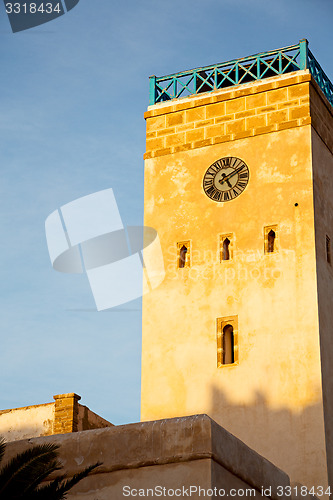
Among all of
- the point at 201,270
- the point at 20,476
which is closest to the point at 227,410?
the point at 201,270

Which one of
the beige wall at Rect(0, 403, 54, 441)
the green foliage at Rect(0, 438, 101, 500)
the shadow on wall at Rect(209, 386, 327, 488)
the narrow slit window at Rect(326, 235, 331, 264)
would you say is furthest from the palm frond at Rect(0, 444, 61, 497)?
the narrow slit window at Rect(326, 235, 331, 264)

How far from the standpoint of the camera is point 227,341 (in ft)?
68.1

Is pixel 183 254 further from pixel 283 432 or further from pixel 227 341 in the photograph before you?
pixel 283 432

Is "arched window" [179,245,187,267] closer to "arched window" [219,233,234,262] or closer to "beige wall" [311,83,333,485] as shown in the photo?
"arched window" [219,233,234,262]

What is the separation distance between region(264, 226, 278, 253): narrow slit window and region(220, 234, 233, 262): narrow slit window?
0.76 meters

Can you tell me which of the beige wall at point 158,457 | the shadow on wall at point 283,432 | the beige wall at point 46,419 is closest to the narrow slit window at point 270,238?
the shadow on wall at point 283,432

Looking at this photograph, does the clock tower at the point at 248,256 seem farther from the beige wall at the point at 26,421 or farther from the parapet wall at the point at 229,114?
the beige wall at the point at 26,421

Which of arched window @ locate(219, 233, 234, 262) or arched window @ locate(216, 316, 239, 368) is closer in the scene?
arched window @ locate(216, 316, 239, 368)

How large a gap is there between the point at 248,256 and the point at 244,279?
492 millimetres

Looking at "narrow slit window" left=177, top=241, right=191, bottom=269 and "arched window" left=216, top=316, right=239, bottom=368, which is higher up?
"narrow slit window" left=177, top=241, right=191, bottom=269

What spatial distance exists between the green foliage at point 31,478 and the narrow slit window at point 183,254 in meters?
9.87

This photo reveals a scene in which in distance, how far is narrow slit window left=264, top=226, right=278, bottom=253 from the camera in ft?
68.9

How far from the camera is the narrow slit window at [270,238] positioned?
827 inches

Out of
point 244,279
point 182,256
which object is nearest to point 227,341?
point 244,279
